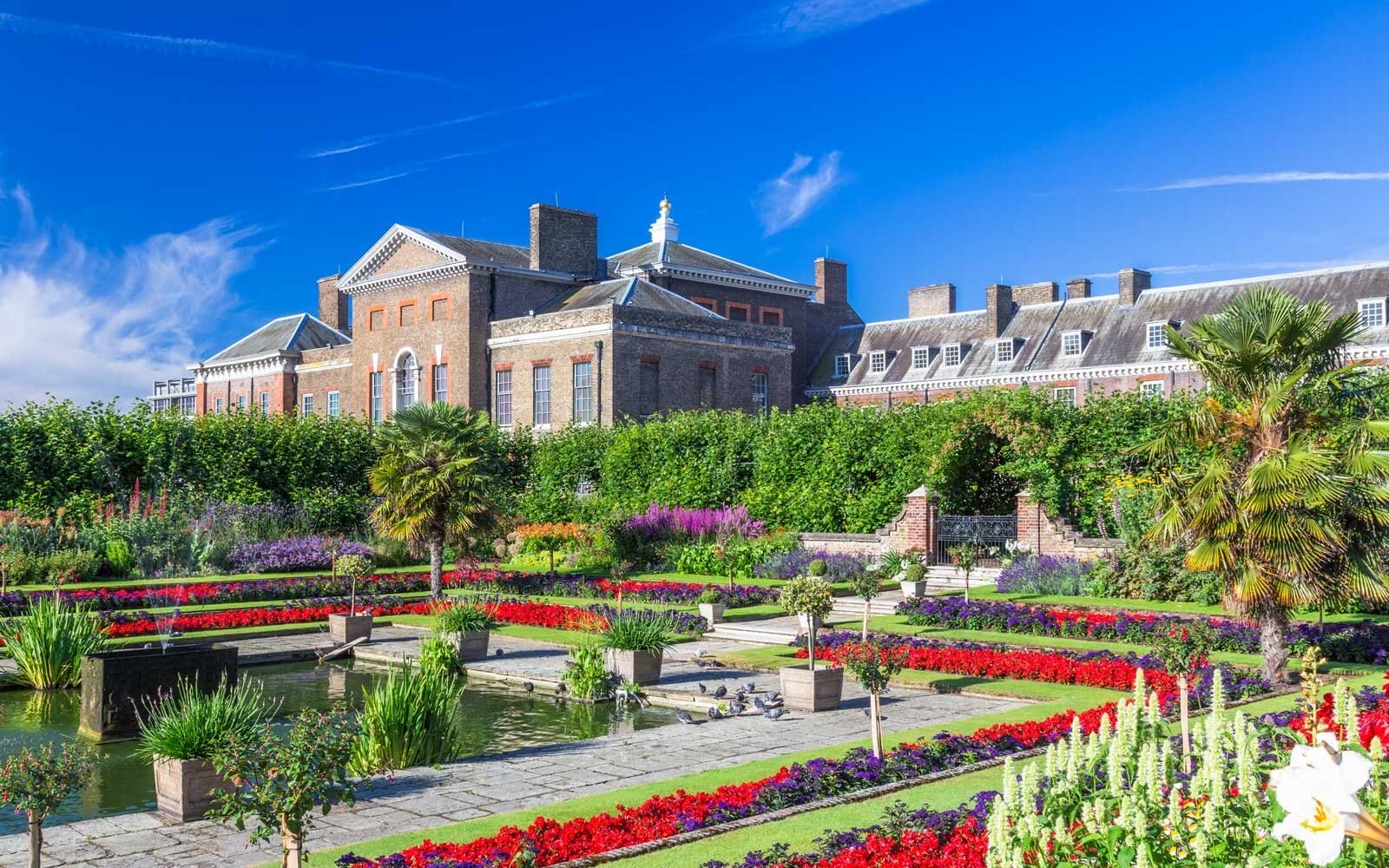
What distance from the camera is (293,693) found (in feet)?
50.3

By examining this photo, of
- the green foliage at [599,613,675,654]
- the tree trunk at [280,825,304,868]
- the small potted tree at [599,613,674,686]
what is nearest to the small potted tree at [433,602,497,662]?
the green foliage at [599,613,675,654]

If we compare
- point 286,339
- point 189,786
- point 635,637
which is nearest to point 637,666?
point 635,637

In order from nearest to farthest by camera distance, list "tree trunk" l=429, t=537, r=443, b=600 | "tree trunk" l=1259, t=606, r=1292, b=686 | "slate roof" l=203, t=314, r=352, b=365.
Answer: "tree trunk" l=1259, t=606, r=1292, b=686 → "tree trunk" l=429, t=537, r=443, b=600 → "slate roof" l=203, t=314, r=352, b=365

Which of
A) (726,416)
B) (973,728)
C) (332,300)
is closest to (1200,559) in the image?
(973,728)

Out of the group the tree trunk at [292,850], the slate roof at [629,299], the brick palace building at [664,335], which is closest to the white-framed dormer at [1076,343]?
the brick palace building at [664,335]

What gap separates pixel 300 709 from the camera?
14.2 meters

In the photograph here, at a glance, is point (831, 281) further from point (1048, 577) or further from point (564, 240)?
point (1048, 577)

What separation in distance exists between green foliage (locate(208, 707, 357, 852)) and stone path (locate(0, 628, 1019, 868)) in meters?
0.91

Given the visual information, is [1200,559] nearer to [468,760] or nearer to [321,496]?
[468,760]

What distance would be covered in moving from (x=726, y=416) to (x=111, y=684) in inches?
926

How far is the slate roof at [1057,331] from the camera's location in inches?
1708

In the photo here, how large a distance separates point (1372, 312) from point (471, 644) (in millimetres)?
36861

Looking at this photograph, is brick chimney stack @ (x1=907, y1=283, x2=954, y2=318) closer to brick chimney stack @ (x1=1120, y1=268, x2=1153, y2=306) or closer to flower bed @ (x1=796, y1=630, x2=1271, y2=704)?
brick chimney stack @ (x1=1120, y1=268, x2=1153, y2=306)

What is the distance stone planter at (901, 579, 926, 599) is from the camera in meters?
22.9
